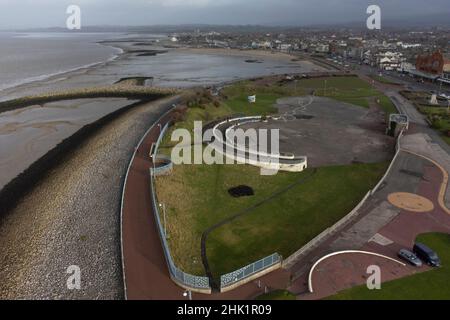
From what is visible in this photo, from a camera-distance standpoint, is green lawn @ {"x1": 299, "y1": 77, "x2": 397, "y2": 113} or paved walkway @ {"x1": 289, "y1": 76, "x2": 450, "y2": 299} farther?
green lawn @ {"x1": 299, "y1": 77, "x2": 397, "y2": 113}

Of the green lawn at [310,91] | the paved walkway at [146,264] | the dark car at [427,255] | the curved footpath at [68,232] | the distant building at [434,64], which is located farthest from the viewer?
the distant building at [434,64]

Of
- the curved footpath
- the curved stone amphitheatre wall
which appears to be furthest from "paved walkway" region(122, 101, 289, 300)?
the curved stone amphitheatre wall

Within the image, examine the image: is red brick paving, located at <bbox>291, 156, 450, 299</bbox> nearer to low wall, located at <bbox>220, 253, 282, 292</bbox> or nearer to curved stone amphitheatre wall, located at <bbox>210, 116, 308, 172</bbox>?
low wall, located at <bbox>220, 253, 282, 292</bbox>

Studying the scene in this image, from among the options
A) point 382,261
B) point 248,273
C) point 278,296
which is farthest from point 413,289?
point 248,273

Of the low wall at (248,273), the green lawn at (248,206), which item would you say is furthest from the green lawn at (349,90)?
the low wall at (248,273)

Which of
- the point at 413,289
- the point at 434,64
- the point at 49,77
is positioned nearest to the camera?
the point at 413,289

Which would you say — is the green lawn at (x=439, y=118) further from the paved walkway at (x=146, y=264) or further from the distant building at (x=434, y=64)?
the paved walkway at (x=146, y=264)

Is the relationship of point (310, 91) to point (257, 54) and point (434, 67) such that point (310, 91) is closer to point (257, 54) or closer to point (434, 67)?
point (434, 67)
